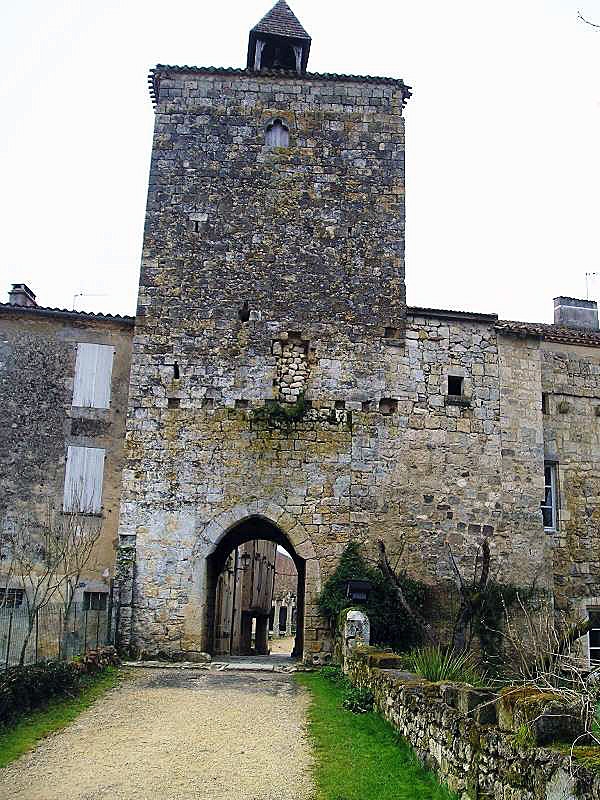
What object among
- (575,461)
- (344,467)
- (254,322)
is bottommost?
(344,467)

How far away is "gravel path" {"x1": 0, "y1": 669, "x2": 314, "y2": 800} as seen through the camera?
6230 millimetres

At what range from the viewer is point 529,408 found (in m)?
15.7

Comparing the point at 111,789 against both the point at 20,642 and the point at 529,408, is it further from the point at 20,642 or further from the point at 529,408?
the point at 529,408

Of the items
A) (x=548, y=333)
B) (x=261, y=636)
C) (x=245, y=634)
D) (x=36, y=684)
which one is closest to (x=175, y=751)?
(x=36, y=684)

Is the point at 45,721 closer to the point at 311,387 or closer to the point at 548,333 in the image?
the point at 311,387

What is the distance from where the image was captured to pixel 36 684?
8.93 metres

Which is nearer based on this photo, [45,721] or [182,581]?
[45,721]

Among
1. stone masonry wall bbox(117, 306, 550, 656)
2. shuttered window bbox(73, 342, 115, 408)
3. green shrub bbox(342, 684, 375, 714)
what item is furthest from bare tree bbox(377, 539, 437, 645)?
shuttered window bbox(73, 342, 115, 408)

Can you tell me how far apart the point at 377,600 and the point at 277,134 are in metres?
9.20

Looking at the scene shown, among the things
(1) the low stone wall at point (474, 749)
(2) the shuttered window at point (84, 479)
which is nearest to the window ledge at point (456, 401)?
(2) the shuttered window at point (84, 479)

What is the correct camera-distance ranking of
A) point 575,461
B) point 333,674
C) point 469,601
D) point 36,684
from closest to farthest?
point 36,684, point 333,674, point 469,601, point 575,461

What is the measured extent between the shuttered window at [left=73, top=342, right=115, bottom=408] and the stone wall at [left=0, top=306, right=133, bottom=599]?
0.33 ft

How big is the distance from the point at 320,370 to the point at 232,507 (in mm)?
2994

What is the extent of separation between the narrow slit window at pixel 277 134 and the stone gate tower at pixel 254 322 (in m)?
0.03
